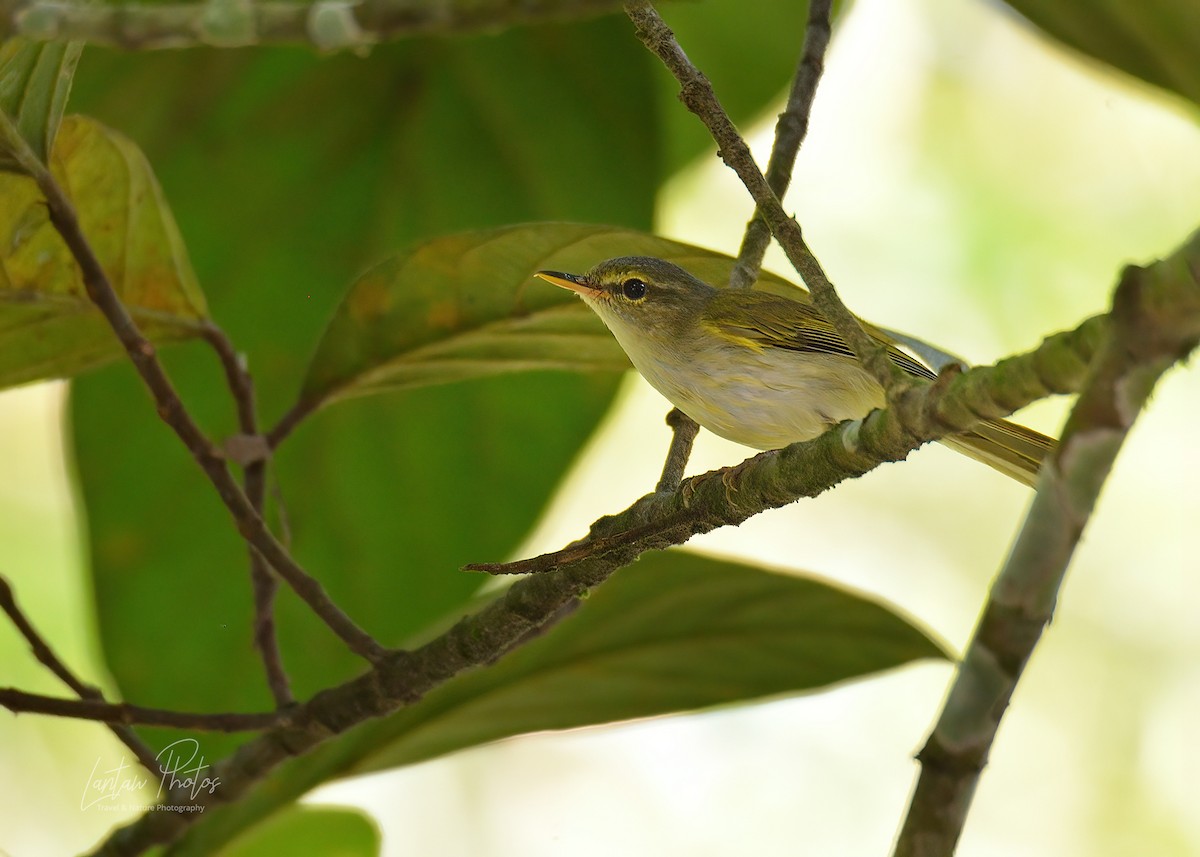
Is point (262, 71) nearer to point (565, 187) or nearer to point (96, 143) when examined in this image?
point (565, 187)

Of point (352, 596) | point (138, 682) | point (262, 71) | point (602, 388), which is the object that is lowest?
point (138, 682)

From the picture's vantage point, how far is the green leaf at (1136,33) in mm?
982

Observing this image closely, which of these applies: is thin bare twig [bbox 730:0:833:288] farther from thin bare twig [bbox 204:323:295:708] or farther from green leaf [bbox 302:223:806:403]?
thin bare twig [bbox 204:323:295:708]

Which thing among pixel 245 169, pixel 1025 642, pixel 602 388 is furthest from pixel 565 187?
pixel 1025 642

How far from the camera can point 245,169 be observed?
2127 mm

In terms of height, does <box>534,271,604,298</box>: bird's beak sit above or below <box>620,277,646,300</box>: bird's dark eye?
below

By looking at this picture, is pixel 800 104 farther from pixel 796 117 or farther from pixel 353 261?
pixel 353 261

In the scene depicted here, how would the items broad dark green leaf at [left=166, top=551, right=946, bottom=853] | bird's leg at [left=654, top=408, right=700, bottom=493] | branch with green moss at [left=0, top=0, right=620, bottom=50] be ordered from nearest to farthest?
branch with green moss at [left=0, top=0, right=620, bottom=50]
bird's leg at [left=654, top=408, right=700, bottom=493]
broad dark green leaf at [left=166, top=551, right=946, bottom=853]

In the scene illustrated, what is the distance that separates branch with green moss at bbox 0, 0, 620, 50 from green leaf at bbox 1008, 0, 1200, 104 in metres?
0.49

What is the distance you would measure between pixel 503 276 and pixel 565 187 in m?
0.67

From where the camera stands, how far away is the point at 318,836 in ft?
5.95

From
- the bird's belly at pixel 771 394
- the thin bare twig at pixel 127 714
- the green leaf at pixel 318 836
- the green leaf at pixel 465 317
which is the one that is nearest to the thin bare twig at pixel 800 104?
the green leaf at pixel 465 317

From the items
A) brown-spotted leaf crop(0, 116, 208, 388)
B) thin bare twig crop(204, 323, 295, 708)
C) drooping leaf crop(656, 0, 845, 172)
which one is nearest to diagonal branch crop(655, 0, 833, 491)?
thin bare twig crop(204, 323, 295, 708)

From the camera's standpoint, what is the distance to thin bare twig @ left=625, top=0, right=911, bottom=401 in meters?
0.84
